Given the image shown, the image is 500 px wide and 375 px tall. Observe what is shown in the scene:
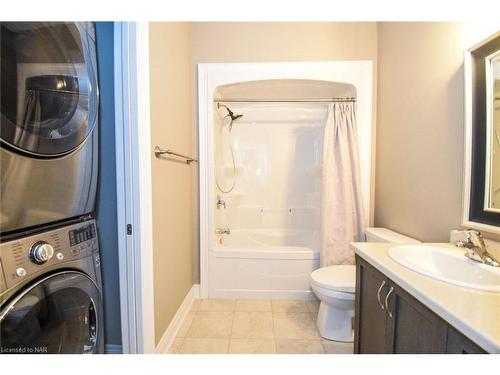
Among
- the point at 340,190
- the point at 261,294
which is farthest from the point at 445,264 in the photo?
the point at 261,294

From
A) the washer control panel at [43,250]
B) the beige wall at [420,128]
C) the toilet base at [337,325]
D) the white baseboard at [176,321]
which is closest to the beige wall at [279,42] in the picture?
the beige wall at [420,128]

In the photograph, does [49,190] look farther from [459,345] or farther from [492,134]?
[492,134]

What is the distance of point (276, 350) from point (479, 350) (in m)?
1.19

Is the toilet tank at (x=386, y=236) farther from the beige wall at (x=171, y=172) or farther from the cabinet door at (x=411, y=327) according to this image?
the beige wall at (x=171, y=172)

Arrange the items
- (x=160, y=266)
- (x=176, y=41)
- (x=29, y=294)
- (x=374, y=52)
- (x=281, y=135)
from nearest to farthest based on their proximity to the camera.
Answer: (x=29, y=294), (x=160, y=266), (x=176, y=41), (x=374, y=52), (x=281, y=135)

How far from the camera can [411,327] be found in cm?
79

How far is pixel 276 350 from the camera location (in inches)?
57.3

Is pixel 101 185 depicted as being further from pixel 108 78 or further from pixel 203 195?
pixel 203 195

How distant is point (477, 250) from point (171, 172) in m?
1.73

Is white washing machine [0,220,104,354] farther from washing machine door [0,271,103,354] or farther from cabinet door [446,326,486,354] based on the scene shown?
cabinet door [446,326,486,354]

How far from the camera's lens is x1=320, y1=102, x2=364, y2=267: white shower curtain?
195 centimetres

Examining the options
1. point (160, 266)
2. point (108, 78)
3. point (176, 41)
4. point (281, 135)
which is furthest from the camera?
point (281, 135)
